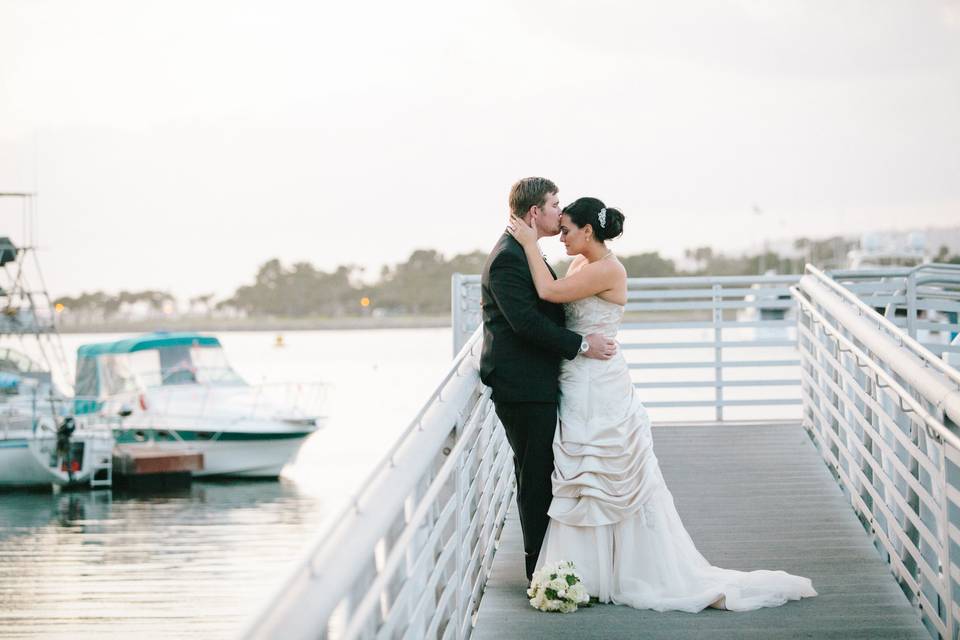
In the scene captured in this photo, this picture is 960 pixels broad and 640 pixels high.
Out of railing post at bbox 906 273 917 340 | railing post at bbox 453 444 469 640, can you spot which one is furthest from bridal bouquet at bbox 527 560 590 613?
railing post at bbox 906 273 917 340

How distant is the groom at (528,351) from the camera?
4.88m

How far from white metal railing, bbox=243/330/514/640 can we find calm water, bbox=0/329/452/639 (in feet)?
2.07

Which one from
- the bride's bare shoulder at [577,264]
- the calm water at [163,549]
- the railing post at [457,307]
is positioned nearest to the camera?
the bride's bare shoulder at [577,264]

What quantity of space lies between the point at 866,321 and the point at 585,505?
5.19 ft

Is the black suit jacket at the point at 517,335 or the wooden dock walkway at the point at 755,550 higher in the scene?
the black suit jacket at the point at 517,335

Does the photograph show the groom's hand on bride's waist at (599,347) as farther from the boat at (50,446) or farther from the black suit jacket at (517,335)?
the boat at (50,446)

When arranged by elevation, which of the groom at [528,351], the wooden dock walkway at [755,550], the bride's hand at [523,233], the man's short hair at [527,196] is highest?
the man's short hair at [527,196]

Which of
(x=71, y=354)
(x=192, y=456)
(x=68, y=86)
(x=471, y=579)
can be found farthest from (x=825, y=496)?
(x=71, y=354)

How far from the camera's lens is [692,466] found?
7500 millimetres

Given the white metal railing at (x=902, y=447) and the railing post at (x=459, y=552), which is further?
the railing post at (x=459, y=552)

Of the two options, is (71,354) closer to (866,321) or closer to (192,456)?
(192,456)

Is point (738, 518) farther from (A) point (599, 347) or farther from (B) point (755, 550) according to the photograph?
(A) point (599, 347)

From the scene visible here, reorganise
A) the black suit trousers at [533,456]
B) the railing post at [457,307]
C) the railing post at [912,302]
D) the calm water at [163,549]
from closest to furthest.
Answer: the black suit trousers at [533,456] < the railing post at [912,302] < the railing post at [457,307] < the calm water at [163,549]

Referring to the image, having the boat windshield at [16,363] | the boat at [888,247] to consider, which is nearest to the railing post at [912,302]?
the boat at [888,247]
